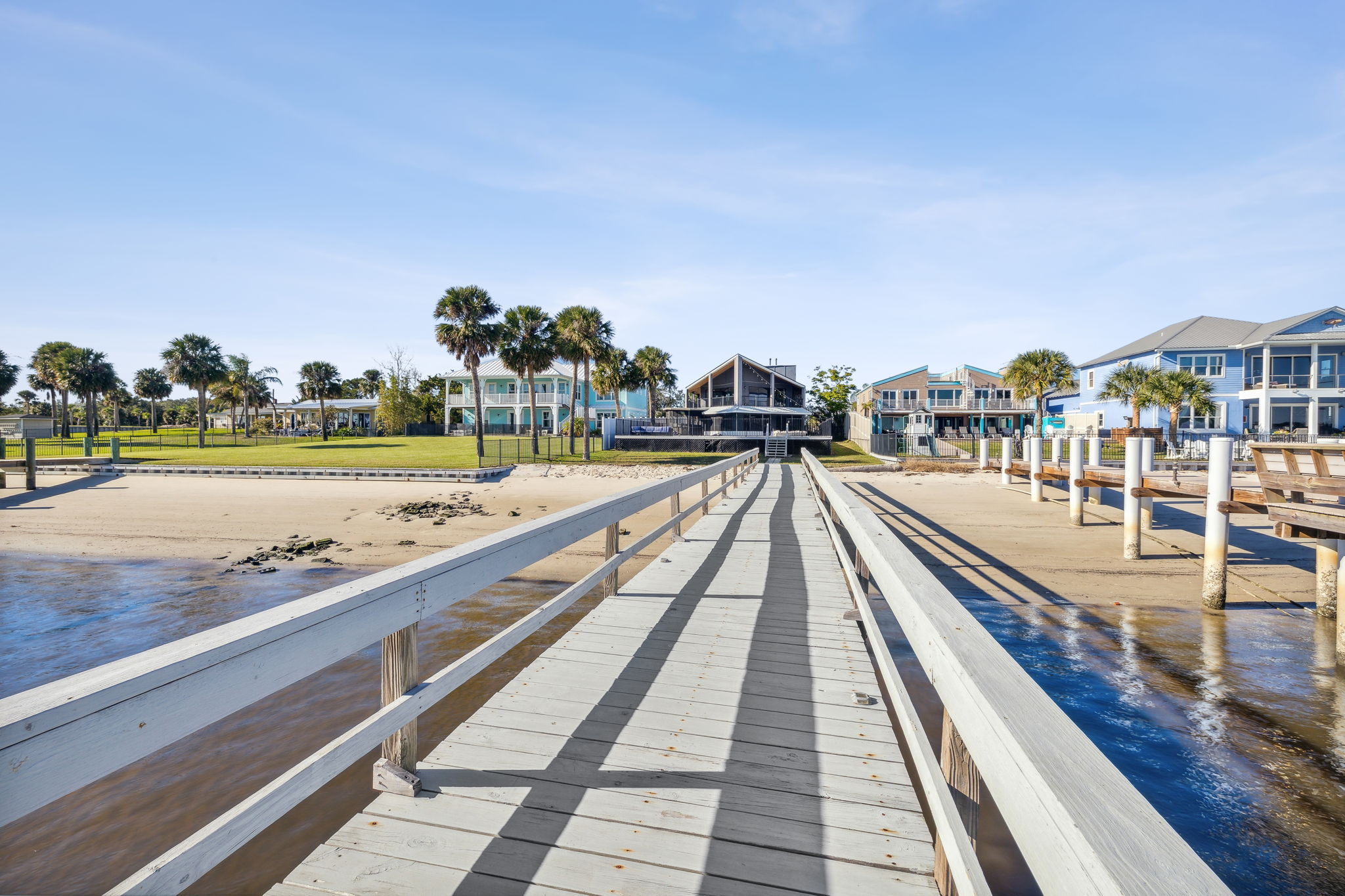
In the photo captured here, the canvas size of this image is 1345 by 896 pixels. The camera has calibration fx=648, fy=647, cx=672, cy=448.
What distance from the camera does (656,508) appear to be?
810 inches

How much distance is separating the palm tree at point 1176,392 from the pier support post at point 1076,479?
2392 cm

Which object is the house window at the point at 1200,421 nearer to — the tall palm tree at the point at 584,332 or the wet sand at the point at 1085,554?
the wet sand at the point at 1085,554

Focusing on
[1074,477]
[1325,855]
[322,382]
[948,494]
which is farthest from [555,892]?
[322,382]

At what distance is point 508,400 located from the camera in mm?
55688

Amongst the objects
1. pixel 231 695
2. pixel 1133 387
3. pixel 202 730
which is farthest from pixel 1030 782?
pixel 1133 387

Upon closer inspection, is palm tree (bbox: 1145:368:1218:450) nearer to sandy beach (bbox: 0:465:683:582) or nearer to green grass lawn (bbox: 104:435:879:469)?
green grass lawn (bbox: 104:435:879:469)

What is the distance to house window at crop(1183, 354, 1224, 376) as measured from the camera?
3856 centimetres

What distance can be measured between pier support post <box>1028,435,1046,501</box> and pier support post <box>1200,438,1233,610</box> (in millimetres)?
9568

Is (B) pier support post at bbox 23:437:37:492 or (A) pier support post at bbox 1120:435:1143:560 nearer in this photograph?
(A) pier support post at bbox 1120:435:1143:560

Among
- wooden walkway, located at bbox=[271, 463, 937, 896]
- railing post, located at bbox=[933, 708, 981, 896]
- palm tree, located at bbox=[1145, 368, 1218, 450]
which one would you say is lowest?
wooden walkway, located at bbox=[271, 463, 937, 896]

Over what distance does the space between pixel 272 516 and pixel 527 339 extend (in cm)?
2025

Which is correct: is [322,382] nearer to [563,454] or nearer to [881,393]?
[563,454]

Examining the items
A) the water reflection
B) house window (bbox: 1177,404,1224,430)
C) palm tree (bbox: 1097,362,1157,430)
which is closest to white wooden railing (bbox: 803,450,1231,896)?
the water reflection

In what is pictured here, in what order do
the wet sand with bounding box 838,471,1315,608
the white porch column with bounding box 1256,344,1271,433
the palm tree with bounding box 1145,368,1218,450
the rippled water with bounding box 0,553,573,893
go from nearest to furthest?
1. the rippled water with bounding box 0,553,573,893
2. the wet sand with bounding box 838,471,1315,608
3. the white porch column with bounding box 1256,344,1271,433
4. the palm tree with bounding box 1145,368,1218,450
